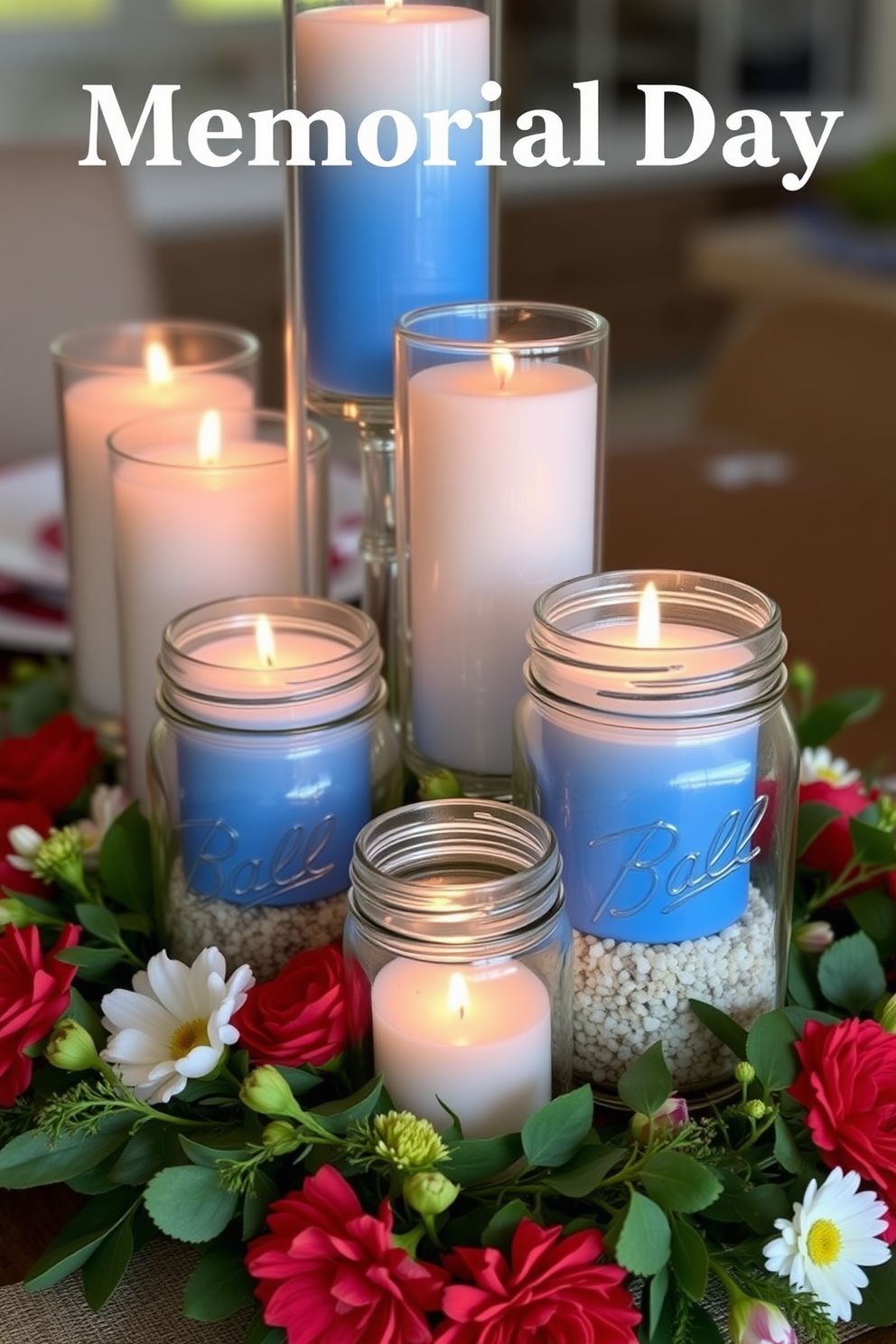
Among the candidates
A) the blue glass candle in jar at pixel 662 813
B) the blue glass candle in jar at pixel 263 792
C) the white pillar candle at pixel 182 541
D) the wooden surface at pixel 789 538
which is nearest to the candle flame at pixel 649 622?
the blue glass candle in jar at pixel 662 813

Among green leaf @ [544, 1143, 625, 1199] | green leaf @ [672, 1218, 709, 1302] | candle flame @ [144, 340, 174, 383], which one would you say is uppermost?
candle flame @ [144, 340, 174, 383]

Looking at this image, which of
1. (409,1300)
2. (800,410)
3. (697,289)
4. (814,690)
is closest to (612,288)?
(697,289)

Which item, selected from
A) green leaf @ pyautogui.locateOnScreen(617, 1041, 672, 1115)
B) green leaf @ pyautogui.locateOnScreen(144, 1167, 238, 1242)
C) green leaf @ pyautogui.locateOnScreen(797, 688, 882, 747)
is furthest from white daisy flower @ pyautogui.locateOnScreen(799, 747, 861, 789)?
green leaf @ pyautogui.locateOnScreen(144, 1167, 238, 1242)

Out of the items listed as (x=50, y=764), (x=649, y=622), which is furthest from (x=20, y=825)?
(x=649, y=622)

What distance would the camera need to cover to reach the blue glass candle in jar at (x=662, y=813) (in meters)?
0.55

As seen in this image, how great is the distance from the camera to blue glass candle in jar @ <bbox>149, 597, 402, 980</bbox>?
1.97 feet

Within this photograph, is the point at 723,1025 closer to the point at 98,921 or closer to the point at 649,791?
the point at 649,791

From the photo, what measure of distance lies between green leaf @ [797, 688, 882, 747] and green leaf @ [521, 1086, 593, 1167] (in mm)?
318

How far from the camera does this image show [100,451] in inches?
32.5

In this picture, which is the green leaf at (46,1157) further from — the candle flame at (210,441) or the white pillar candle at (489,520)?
the candle flame at (210,441)

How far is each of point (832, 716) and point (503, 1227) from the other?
37 cm

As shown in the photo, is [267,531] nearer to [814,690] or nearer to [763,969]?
[763,969]

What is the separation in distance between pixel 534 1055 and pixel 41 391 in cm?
124

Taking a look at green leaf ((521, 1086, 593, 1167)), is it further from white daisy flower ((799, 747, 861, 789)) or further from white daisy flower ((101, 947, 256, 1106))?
white daisy flower ((799, 747, 861, 789))
